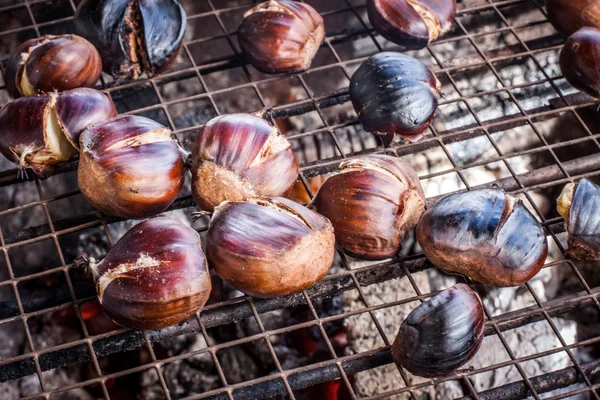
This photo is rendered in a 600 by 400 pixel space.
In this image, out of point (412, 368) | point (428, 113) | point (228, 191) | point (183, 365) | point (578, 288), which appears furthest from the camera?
point (578, 288)

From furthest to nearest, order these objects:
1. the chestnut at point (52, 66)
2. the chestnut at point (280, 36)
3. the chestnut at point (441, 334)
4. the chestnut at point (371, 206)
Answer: the chestnut at point (280, 36) < the chestnut at point (52, 66) < the chestnut at point (371, 206) < the chestnut at point (441, 334)

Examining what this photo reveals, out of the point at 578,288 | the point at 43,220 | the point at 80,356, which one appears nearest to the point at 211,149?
the point at 80,356

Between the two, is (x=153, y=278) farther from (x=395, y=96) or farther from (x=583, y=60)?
(x=583, y=60)

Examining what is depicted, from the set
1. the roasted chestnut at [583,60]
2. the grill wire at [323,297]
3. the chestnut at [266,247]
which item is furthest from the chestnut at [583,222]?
the chestnut at [266,247]

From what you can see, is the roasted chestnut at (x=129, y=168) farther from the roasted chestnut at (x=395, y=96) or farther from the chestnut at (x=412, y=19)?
the chestnut at (x=412, y=19)

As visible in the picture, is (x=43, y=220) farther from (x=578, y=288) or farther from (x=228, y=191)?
(x=578, y=288)

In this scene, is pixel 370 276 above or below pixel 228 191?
below

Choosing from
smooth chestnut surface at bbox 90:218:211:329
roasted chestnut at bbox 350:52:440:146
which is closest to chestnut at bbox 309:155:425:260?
roasted chestnut at bbox 350:52:440:146

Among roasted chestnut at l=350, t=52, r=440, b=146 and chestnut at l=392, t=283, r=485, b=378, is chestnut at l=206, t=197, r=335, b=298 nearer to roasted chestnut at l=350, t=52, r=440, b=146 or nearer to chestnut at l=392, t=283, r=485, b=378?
chestnut at l=392, t=283, r=485, b=378
